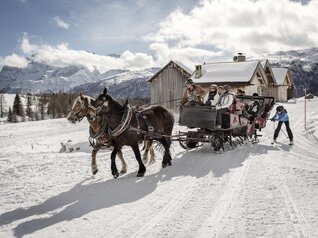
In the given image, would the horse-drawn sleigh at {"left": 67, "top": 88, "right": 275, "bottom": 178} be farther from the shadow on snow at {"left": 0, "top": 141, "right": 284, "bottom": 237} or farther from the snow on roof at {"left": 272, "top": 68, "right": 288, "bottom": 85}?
the snow on roof at {"left": 272, "top": 68, "right": 288, "bottom": 85}

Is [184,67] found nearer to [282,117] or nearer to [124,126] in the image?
[282,117]

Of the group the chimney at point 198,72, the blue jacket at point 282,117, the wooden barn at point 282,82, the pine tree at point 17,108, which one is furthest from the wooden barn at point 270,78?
the pine tree at point 17,108

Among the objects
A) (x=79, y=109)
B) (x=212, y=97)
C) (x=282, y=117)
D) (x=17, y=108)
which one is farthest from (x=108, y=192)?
(x=17, y=108)

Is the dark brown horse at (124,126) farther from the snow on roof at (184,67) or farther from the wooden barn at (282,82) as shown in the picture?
the wooden barn at (282,82)

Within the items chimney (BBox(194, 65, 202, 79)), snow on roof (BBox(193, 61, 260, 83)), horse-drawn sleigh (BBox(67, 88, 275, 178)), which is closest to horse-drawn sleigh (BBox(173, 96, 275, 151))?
horse-drawn sleigh (BBox(67, 88, 275, 178))

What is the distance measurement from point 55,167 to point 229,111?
6559 millimetres

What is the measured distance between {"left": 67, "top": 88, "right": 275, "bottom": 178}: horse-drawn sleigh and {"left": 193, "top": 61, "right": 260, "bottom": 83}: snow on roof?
22.8 metres

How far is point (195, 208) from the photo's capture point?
646 cm

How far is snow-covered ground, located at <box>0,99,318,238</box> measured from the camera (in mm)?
5547

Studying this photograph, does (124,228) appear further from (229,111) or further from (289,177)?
(229,111)

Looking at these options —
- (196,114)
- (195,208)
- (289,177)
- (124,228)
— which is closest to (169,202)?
(195,208)

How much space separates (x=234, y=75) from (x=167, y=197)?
108 feet

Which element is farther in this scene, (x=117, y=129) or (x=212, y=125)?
(x=212, y=125)

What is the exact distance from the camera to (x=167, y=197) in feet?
23.7
